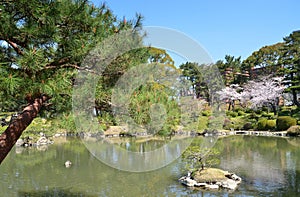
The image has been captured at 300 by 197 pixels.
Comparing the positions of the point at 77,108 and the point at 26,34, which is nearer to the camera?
the point at 26,34

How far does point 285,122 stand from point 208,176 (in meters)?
12.0

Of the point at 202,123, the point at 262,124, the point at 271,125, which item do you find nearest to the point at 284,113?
the point at 271,125

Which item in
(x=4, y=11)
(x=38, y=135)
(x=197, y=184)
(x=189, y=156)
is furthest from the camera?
(x=38, y=135)

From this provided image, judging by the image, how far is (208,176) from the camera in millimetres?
6918

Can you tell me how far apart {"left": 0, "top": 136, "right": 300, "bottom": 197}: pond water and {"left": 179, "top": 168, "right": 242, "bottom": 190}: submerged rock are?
0.19 meters

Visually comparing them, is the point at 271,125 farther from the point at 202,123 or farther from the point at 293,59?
the point at 293,59

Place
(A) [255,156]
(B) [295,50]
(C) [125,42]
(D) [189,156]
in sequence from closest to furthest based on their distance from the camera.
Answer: (C) [125,42] → (D) [189,156] → (A) [255,156] → (B) [295,50]

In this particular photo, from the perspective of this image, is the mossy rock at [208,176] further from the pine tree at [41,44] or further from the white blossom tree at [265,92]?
the white blossom tree at [265,92]

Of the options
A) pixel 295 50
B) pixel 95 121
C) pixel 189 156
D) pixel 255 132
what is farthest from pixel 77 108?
pixel 295 50

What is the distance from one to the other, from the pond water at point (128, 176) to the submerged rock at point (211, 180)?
0.19 m

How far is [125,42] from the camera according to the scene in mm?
2713

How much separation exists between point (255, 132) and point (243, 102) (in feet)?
25.1

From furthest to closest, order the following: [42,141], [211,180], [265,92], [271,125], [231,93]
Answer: [231,93]
[265,92]
[271,125]
[42,141]
[211,180]

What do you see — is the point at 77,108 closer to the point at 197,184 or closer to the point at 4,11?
the point at 4,11
